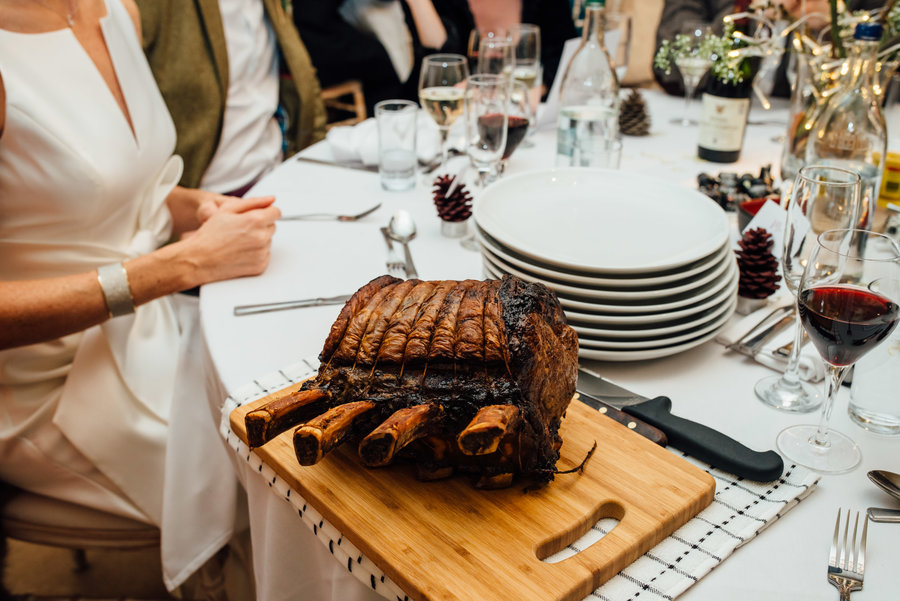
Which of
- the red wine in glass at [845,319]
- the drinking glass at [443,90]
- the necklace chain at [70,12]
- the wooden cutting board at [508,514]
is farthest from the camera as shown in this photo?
the drinking glass at [443,90]

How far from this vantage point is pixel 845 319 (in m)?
0.75

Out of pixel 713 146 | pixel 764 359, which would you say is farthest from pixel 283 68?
pixel 764 359

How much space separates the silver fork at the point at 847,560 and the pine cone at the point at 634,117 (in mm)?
1578

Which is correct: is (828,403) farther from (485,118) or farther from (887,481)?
(485,118)

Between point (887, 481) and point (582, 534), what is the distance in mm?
339

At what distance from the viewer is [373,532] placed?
26.8 inches

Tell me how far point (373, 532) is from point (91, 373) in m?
0.86

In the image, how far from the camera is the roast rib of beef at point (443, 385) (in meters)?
0.67

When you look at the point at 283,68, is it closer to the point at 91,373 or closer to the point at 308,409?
the point at 91,373

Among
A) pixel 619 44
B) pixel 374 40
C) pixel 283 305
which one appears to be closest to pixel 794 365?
pixel 283 305

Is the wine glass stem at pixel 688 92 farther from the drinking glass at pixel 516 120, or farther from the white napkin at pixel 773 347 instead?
the white napkin at pixel 773 347

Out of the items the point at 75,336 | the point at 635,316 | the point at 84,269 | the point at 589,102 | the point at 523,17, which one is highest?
the point at 523,17

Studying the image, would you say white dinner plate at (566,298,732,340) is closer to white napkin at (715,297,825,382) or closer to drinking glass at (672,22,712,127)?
white napkin at (715,297,825,382)

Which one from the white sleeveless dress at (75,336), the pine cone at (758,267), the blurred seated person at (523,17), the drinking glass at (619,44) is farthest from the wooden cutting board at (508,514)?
the blurred seated person at (523,17)
